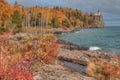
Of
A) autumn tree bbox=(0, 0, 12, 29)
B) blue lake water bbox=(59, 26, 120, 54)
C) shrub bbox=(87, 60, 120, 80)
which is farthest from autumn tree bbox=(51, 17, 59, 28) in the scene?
shrub bbox=(87, 60, 120, 80)

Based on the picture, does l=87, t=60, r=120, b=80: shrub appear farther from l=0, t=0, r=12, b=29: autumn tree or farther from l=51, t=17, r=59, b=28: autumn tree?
l=51, t=17, r=59, b=28: autumn tree

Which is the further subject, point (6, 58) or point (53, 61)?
point (53, 61)

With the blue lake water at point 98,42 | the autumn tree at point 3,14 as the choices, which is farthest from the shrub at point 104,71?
the autumn tree at point 3,14

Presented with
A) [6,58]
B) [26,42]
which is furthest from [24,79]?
[26,42]

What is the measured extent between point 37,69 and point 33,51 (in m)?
3.60

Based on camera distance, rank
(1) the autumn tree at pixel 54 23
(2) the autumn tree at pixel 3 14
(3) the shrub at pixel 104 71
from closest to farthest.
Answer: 1. (3) the shrub at pixel 104 71
2. (2) the autumn tree at pixel 3 14
3. (1) the autumn tree at pixel 54 23

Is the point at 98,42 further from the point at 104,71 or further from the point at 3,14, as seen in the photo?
the point at 104,71

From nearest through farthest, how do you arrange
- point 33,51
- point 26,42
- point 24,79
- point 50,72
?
point 24,79 < point 50,72 < point 33,51 < point 26,42

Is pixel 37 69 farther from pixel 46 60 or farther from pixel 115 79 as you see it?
pixel 115 79

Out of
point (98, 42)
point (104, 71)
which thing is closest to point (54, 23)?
point (98, 42)

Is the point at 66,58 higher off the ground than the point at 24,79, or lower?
lower

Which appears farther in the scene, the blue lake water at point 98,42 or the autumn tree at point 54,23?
the autumn tree at point 54,23

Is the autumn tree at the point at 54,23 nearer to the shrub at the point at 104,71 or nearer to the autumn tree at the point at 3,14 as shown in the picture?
the autumn tree at the point at 3,14

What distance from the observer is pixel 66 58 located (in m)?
33.7
